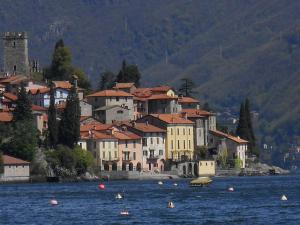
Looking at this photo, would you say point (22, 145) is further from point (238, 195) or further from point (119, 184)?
point (238, 195)

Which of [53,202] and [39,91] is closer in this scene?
[53,202]

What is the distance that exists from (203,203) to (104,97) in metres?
82.8

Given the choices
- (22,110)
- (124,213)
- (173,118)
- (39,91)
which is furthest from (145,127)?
(124,213)

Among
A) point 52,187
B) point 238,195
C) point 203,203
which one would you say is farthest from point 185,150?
point 203,203

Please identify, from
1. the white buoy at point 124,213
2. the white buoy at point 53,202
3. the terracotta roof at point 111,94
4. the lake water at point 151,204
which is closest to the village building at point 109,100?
the terracotta roof at point 111,94

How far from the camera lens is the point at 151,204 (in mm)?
113188

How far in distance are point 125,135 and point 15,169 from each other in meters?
25.4

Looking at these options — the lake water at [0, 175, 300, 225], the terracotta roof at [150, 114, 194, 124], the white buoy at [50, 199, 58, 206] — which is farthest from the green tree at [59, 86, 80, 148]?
the white buoy at [50, 199, 58, 206]

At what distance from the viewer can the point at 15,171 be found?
161125 mm

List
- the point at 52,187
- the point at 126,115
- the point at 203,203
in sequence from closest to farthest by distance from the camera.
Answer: the point at 203,203, the point at 52,187, the point at 126,115

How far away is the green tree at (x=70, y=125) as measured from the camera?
547ft

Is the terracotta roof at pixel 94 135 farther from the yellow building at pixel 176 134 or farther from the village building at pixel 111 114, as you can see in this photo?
the yellow building at pixel 176 134

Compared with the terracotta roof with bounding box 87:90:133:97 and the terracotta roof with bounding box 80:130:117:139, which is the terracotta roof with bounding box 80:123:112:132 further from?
the terracotta roof with bounding box 87:90:133:97

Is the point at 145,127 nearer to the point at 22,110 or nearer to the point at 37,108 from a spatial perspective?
the point at 37,108
